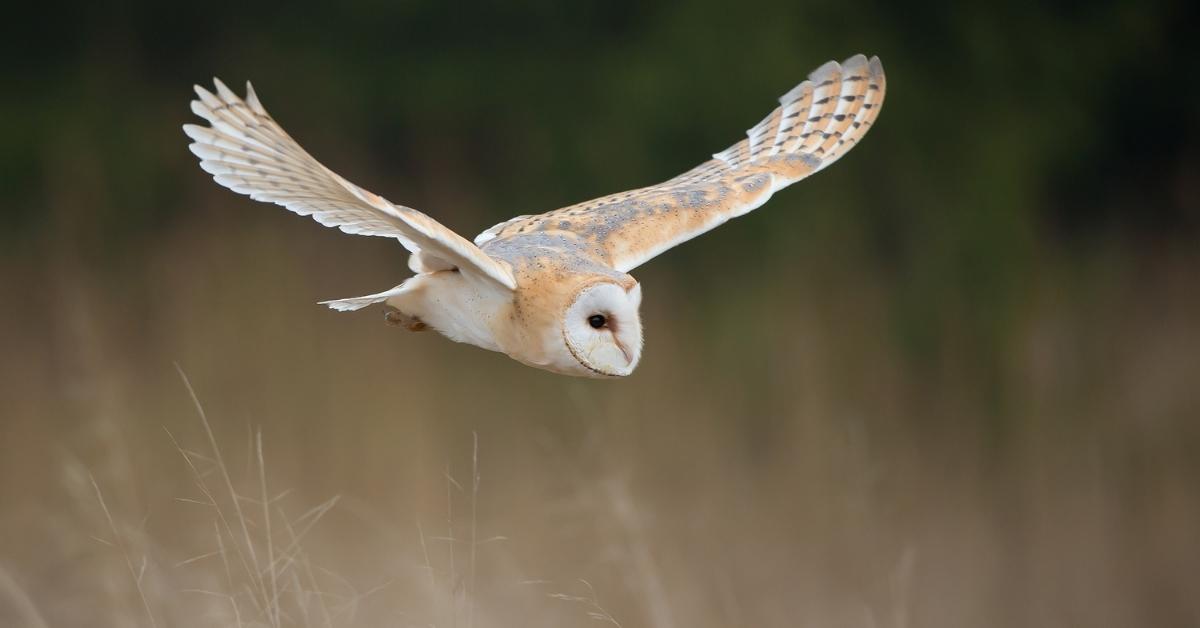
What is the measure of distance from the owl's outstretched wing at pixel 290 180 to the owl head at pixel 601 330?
0.28ft

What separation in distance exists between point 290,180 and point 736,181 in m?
0.76

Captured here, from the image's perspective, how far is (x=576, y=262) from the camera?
5.48 feet

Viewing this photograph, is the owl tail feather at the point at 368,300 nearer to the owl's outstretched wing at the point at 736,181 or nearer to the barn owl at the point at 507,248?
the barn owl at the point at 507,248

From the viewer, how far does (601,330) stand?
160 cm

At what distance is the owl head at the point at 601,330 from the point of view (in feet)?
5.15

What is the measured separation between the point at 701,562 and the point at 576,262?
2583 mm

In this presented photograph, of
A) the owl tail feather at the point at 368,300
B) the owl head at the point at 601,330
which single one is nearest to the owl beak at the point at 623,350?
the owl head at the point at 601,330

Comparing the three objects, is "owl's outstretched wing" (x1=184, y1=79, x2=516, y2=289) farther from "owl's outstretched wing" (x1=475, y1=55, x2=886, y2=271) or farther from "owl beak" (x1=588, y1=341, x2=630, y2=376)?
"owl's outstretched wing" (x1=475, y1=55, x2=886, y2=271)

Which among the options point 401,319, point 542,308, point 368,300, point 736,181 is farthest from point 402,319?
point 736,181

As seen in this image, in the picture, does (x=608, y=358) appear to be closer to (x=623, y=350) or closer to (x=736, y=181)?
(x=623, y=350)

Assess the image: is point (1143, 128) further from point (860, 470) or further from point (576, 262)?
point (576, 262)

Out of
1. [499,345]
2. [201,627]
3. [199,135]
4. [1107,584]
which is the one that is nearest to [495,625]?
[201,627]

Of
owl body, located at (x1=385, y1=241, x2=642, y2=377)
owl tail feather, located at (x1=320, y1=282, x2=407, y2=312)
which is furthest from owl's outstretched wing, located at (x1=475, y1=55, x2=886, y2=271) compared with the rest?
owl tail feather, located at (x1=320, y1=282, x2=407, y2=312)

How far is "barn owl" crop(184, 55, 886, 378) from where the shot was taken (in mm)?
1491
